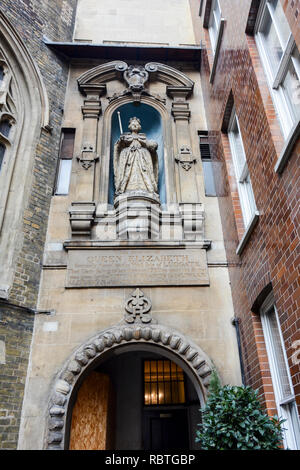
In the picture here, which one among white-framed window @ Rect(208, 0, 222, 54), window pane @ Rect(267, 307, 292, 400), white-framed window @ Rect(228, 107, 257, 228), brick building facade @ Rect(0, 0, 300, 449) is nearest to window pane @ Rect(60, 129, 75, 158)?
brick building facade @ Rect(0, 0, 300, 449)

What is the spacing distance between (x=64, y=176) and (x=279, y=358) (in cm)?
559

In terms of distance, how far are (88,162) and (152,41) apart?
222 inches

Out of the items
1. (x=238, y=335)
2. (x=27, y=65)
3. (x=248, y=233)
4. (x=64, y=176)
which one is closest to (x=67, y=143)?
(x=64, y=176)

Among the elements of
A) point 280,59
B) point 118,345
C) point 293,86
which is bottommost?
point 118,345

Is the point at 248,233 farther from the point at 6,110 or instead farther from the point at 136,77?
the point at 136,77

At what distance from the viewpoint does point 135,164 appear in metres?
7.96

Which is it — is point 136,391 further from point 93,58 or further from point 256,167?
point 93,58

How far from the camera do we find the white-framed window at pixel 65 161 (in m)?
7.62

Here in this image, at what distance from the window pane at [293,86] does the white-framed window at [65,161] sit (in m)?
4.77

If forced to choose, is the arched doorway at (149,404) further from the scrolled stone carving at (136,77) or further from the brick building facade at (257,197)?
the scrolled stone carving at (136,77)

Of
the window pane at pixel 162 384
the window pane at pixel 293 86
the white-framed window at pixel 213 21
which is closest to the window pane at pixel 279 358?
the window pane at pixel 293 86

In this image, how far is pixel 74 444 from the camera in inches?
253

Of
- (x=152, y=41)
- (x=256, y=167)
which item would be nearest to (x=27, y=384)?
(x=256, y=167)

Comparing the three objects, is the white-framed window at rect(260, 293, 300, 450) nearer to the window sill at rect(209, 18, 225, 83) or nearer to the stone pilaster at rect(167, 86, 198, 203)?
the stone pilaster at rect(167, 86, 198, 203)
